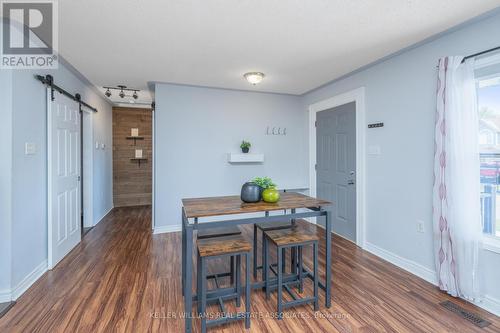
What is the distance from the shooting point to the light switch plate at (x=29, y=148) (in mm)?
2424

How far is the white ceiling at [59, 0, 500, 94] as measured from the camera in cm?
198

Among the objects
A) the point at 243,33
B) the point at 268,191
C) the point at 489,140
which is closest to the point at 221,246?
the point at 268,191

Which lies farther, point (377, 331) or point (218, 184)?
point (218, 184)

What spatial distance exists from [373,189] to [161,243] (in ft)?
10.3

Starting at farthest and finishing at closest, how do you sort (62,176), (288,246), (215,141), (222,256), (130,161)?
(130,161) < (215,141) < (62,176) < (288,246) < (222,256)

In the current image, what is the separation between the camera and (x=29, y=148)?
8.11 feet

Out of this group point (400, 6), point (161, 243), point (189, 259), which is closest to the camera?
point (189, 259)

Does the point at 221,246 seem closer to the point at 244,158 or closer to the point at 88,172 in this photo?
the point at 244,158

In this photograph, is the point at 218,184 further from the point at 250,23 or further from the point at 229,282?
the point at 250,23

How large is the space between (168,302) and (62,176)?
87.3 inches

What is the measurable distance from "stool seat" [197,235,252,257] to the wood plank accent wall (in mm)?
4913

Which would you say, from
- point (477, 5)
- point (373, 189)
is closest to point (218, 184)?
point (373, 189)

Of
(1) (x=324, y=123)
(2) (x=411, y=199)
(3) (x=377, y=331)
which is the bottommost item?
(3) (x=377, y=331)

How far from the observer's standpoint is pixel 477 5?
6.42 feet
